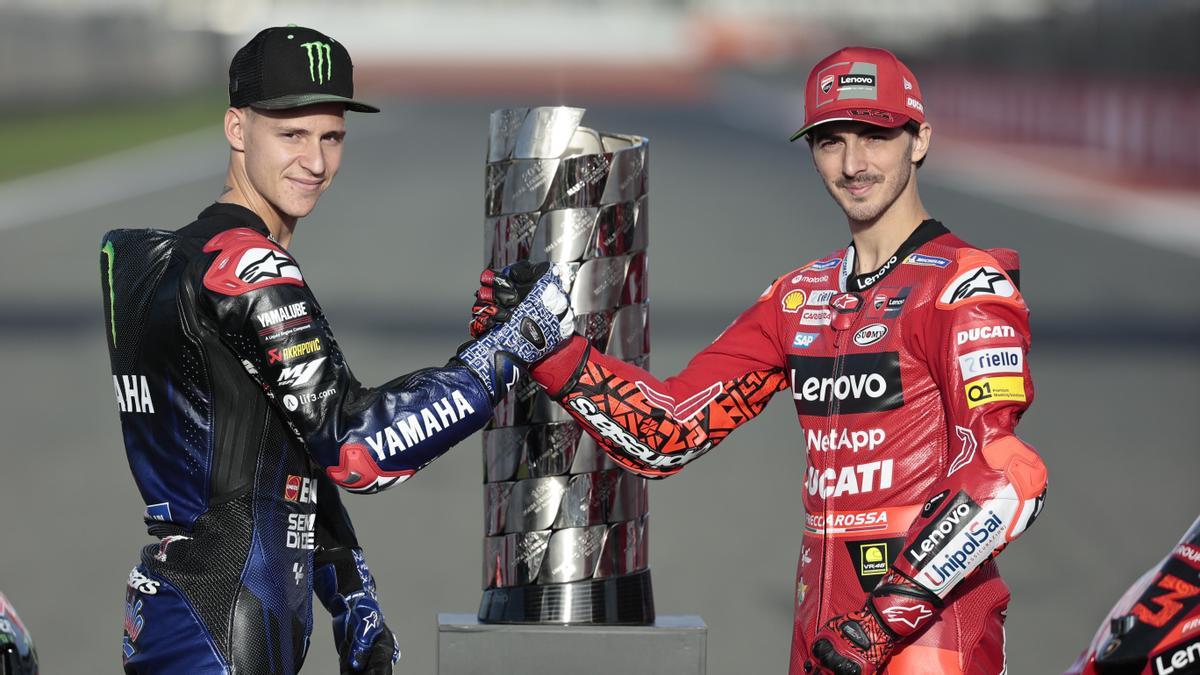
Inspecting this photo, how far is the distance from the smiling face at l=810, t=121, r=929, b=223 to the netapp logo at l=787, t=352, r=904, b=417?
13.4 inches

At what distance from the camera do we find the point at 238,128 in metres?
3.42

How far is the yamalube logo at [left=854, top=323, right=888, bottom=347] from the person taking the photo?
3.41 metres

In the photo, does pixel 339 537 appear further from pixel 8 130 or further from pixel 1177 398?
pixel 8 130

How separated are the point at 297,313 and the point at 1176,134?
71.9 feet

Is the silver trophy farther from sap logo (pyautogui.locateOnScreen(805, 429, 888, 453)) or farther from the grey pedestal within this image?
sap logo (pyautogui.locateOnScreen(805, 429, 888, 453))

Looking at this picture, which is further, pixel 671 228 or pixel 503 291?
pixel 671 228

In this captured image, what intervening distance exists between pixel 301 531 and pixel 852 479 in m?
1.20

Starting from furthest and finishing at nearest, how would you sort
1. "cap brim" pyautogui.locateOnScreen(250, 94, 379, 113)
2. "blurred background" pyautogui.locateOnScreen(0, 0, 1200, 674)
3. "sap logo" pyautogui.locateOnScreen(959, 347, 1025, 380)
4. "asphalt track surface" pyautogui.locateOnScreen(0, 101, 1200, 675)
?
"blurred background" pyautogui.locateOnScreen(0, 0, 1200, 674)
"asphalt track surface" pyautogui.locateOnScreen(0, 101, 1200, 675)
"cap brim" pyautogui.locateOnScreen(250, 94, 379, 113)
"sap logo" pyautogui.locateOnScreen(959, 347, 1025, 380)

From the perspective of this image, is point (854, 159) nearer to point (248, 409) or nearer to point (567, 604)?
point (567, 604)

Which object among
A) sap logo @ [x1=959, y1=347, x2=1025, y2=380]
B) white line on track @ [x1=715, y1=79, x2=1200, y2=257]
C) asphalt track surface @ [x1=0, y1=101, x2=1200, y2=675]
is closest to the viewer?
sap logo @ [x1=959, y1=347, x2=1025, y2=380]

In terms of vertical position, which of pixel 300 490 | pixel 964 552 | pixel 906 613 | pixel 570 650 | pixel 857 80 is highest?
pixel 857 80

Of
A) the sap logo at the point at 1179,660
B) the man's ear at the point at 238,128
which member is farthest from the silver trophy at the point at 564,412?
the sap logo at the point at 1179,660

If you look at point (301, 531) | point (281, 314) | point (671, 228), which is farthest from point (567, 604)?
point (671, 228)

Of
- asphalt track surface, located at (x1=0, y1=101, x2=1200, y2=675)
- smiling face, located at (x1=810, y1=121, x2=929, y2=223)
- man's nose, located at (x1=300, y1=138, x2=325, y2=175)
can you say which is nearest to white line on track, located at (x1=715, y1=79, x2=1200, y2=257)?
asphalt track surface, located at (x1=0, y1=101, x2=1200, y2=675)
